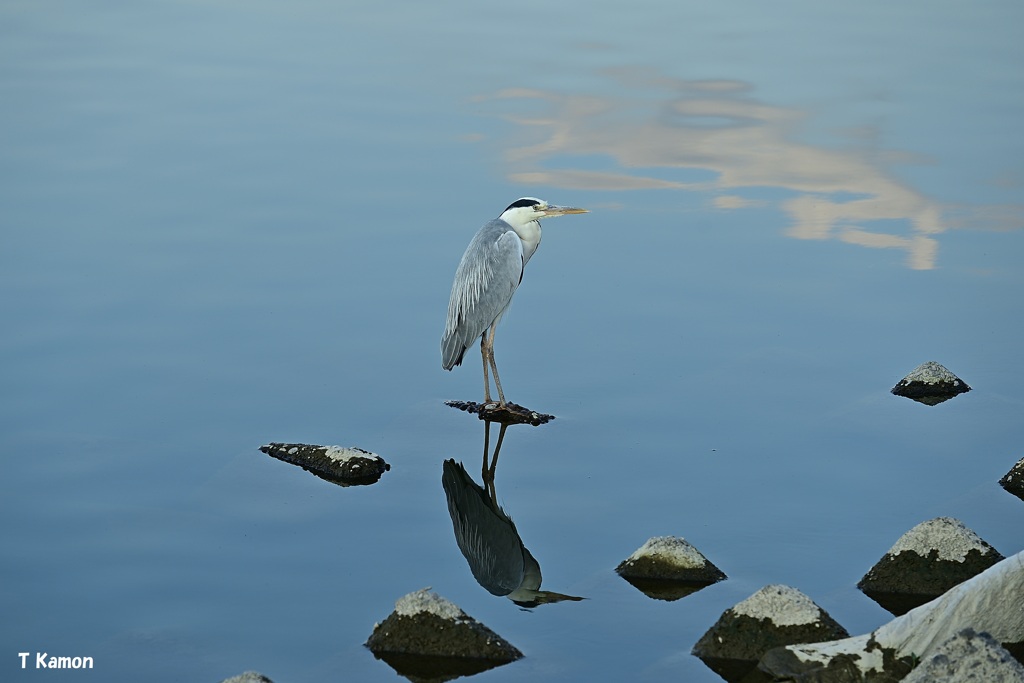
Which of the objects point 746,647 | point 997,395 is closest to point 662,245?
point 997,395

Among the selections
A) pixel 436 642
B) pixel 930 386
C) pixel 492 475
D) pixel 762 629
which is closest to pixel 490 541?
pixel 492 475

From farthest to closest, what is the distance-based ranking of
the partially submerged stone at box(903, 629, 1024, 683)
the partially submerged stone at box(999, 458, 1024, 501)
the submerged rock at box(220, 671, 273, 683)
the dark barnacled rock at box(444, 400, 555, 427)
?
the dark barnacled rock at box(444, 400, 555, 427) < the partially submerged stone at box(999, 458, 1024, 501) < the submerged rock at box(220, 671, 273, 683) < the partially submerged stone at box(903, 629, 1024, 683)

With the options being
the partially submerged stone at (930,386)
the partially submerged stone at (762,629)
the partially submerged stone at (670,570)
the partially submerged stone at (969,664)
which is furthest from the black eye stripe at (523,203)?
the partially submerged stone at (969,664)

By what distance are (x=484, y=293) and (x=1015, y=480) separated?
12.1ft

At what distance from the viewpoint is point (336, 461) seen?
8586 millimetres

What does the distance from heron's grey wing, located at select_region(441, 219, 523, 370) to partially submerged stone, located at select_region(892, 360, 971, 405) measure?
278cm

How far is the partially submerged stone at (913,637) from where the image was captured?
19.5ft

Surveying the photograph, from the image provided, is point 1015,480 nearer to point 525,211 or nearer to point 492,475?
point 492,475

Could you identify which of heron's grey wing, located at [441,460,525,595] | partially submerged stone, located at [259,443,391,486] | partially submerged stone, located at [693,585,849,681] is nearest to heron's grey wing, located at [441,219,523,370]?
heron's grey wing, located at [441,460,525,595]

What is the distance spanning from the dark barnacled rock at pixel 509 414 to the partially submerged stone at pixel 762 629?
3251 mm

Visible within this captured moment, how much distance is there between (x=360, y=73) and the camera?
18156 millimetres

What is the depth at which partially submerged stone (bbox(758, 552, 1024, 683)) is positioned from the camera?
594cm

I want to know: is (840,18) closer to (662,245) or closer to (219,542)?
(662,245)

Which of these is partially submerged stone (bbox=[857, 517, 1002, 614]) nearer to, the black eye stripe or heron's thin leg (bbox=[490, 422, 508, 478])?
heron's thin leg (bbox=[490, 422, 508, 478])
